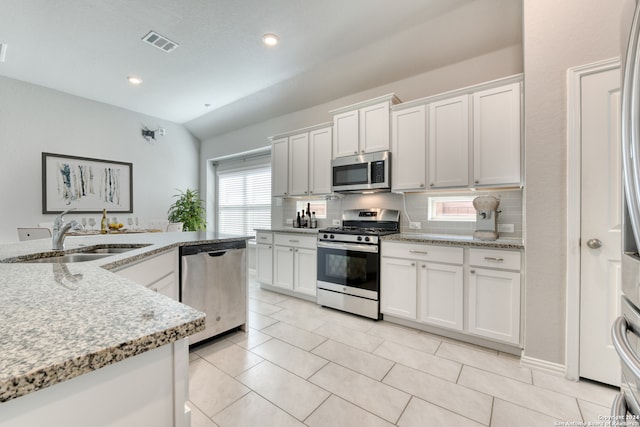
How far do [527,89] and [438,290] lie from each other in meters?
1.78

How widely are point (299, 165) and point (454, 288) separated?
253cm

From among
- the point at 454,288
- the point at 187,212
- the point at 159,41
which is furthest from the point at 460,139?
the point at 187,212

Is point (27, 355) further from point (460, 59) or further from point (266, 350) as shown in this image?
point (460, 59)

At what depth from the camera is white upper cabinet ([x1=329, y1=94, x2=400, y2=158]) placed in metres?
3.14

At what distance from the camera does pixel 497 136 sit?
2482 mm

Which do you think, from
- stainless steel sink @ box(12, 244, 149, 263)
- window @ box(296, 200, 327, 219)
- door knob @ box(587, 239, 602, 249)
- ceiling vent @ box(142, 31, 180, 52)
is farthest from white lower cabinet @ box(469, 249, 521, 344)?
ceiling vent @ box(142, 31, 180, 52)

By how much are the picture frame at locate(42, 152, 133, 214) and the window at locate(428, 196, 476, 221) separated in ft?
16.7

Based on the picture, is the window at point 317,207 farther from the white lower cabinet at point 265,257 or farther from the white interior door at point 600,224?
the white interior door at point 600,224

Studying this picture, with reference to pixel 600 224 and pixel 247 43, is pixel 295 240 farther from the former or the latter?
pixel 600 224

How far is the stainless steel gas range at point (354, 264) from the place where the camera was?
2.91 metres

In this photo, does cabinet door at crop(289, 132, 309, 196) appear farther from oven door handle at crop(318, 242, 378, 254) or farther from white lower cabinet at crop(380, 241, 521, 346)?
white lower cabinet at crop(380, 241, 521, 346)

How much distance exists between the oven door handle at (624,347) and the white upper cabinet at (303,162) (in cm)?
301

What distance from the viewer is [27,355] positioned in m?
0.44

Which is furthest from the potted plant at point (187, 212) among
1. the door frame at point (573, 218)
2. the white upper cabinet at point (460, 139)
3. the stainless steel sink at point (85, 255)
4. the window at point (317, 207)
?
the door frame at point (573, 218)
